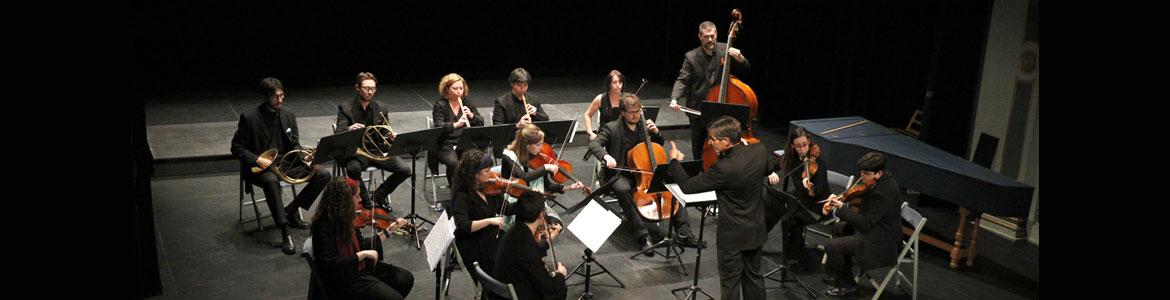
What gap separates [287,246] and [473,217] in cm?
182

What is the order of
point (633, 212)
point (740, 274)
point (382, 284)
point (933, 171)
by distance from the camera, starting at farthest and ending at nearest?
point (633, 212) → point (933, 171) → point (740, 274) → point (382, 284)

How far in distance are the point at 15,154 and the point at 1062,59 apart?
4.37 ft

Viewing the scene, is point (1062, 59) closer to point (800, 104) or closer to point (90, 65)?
point (90, 65)

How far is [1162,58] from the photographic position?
983mm

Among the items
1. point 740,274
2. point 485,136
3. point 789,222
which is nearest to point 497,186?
point 485,136

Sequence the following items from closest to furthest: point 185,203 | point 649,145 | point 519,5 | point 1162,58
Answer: point 1162,58
point 649,145
point 185,203
point 519,5

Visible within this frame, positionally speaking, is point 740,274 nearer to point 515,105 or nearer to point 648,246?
point 648,246

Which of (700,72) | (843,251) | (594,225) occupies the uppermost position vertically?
(700,72)

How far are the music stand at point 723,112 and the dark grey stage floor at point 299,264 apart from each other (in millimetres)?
867

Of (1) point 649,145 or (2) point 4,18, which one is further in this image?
(1) point 649,145

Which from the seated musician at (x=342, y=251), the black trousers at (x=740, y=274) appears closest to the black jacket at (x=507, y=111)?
the black trousers at (x=740, y=274)

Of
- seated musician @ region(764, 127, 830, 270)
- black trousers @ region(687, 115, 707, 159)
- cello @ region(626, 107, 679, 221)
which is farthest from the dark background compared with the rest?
cello @ region(626, 107, 679, 221)

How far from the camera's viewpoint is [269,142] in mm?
6312

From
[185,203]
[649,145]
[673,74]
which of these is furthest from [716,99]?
[673,74]
